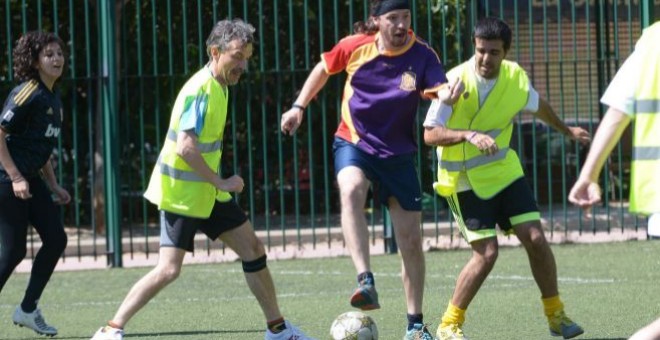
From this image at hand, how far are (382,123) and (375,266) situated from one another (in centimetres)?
480

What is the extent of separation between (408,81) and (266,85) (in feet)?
25.3

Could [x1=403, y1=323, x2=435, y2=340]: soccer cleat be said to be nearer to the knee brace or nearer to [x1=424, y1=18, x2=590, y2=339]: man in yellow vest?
[x1=424, y1=18, x2=590, y2=339]: man in yellow vest

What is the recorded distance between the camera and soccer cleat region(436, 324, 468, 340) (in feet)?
24.9

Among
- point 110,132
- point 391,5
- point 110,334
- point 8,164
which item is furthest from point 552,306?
point 110,132

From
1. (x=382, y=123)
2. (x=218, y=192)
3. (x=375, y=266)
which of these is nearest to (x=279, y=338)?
(x=218, y=192)

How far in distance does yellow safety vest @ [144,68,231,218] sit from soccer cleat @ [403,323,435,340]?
125 centimetres

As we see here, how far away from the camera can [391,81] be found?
8.23 meters

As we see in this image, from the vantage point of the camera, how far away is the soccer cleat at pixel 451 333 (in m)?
7.58

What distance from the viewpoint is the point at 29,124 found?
870 centimetres

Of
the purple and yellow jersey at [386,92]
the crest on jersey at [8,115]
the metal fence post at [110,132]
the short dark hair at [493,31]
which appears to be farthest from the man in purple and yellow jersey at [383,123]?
the metal fence post at [110,132]

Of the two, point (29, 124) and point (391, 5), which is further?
point (29, 124)

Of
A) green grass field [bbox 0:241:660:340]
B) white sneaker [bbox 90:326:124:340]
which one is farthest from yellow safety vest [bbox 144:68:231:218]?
green grass field [bbox 0:241:660:340]

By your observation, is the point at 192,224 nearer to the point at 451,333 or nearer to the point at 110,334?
the point at 110,334

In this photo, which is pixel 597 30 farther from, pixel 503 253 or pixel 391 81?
pixel 391 81
